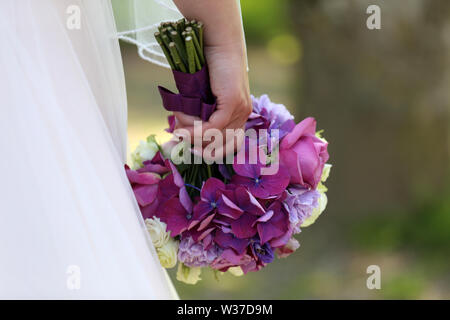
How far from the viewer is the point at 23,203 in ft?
3.13

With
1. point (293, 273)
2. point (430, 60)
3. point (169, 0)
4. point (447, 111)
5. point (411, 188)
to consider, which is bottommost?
point (293, 273)

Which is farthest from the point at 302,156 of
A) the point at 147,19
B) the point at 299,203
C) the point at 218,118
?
the point at 147,19

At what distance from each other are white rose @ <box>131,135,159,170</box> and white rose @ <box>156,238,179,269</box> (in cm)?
23

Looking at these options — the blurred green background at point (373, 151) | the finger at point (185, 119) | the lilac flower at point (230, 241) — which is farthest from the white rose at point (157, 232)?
the blurred green background at point (373, 151)

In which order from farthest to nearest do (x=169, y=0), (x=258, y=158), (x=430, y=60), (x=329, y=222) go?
(x=329, y=222) → (x=430, y=60) → (x=169, y=0) → (x=258, y=158)

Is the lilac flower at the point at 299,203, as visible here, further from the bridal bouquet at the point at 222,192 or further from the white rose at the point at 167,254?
the white rose at the point at 167,254

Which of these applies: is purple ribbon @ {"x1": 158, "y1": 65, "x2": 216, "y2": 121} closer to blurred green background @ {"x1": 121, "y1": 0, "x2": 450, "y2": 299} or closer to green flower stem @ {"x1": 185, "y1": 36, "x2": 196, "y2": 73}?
green flower stem @ {"x1": 185, "y1": 36, "x2": 196, "y2": 73}

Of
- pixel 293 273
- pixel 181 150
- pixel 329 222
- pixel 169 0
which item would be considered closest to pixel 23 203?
pixel 181 150

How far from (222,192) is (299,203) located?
0.17m

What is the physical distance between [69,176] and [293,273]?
239 cm

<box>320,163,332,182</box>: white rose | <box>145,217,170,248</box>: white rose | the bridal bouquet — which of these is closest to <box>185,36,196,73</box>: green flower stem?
the bridal bouquet

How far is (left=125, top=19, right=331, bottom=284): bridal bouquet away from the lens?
1161 mm

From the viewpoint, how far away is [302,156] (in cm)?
122

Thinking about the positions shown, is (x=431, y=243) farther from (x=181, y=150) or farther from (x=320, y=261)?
(x=181, y=150)
